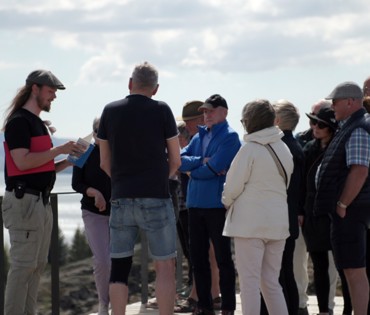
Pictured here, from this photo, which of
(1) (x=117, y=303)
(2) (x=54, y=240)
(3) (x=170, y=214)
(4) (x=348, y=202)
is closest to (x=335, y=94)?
(4) (x=348, y=202)

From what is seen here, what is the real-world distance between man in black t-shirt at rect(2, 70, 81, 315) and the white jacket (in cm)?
129

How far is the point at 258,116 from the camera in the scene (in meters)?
9.33

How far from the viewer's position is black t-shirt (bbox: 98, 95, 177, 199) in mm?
9055

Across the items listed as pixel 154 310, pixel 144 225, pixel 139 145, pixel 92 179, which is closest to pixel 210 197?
pixel 92 179

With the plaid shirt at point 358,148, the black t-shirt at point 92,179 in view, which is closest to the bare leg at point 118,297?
the black t-shirt at point 92,179

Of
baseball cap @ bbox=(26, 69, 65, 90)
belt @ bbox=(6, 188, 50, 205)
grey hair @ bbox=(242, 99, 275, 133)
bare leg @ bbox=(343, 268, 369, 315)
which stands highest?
baseball cap @ bbox=(26, 69, 65, 90)

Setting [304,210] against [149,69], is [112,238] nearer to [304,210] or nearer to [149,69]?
[149,69]

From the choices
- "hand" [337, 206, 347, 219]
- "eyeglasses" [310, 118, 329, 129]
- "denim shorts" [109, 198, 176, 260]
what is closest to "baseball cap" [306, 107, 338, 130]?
"eyeglasses" [310, 118, 329, 129]

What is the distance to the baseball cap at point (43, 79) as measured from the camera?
9.72 metres

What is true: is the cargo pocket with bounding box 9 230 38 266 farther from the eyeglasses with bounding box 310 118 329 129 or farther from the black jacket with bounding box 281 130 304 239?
the eyeglasses with bounding box 310 118 329 129

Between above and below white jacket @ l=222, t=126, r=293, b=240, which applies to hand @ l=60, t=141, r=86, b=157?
above

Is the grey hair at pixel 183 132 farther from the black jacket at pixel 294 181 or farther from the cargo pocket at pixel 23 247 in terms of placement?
the cargo pocket at pixel 23 247

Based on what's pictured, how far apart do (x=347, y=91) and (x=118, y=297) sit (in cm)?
210

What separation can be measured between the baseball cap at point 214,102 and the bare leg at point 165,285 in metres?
1.56
